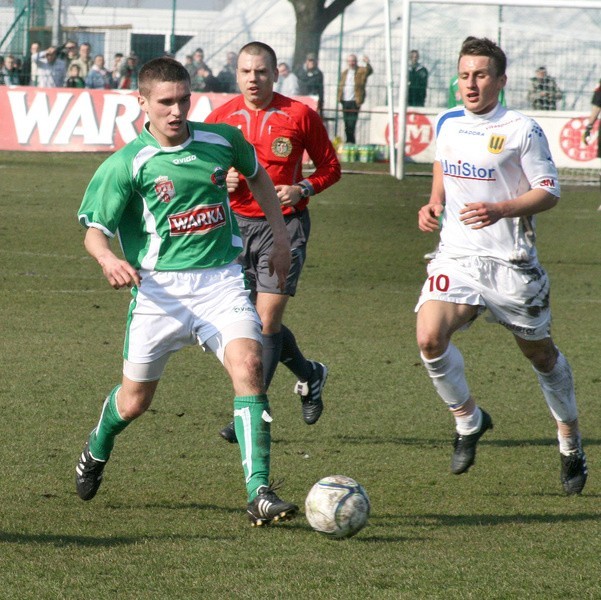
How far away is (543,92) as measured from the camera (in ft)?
83.3

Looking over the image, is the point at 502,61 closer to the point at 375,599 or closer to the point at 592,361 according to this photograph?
the point at 375,599

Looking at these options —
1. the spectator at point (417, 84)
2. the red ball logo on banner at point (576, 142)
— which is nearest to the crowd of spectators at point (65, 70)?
the spectator at point (417, 84)

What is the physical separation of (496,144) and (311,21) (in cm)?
2320

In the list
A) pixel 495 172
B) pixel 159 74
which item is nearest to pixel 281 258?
pixel 159 74

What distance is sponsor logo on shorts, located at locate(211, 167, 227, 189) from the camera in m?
5.26

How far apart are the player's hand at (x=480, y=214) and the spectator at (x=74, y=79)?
2009 centimetres

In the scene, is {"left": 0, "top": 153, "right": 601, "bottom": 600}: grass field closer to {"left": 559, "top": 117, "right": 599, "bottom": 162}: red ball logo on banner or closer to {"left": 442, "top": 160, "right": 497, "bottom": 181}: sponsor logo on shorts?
{"left": 442, "top": 160, "right": 497, "bottom": 181}: sponsor logo on shorts

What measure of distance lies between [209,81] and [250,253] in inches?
Result: 762

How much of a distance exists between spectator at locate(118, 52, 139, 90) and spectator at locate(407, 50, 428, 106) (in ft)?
18.4

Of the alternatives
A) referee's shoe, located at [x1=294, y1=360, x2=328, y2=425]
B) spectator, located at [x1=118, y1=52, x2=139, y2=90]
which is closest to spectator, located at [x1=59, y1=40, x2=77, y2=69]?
spectator, located at [x1=118, y1=52, x2=139, y2=90]

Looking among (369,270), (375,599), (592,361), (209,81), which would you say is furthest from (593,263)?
(209,81)

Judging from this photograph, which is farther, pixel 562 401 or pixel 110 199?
pixel 562 401

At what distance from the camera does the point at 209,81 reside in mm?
25844

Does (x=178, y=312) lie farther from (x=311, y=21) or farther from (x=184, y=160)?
(x=311, y=21)
